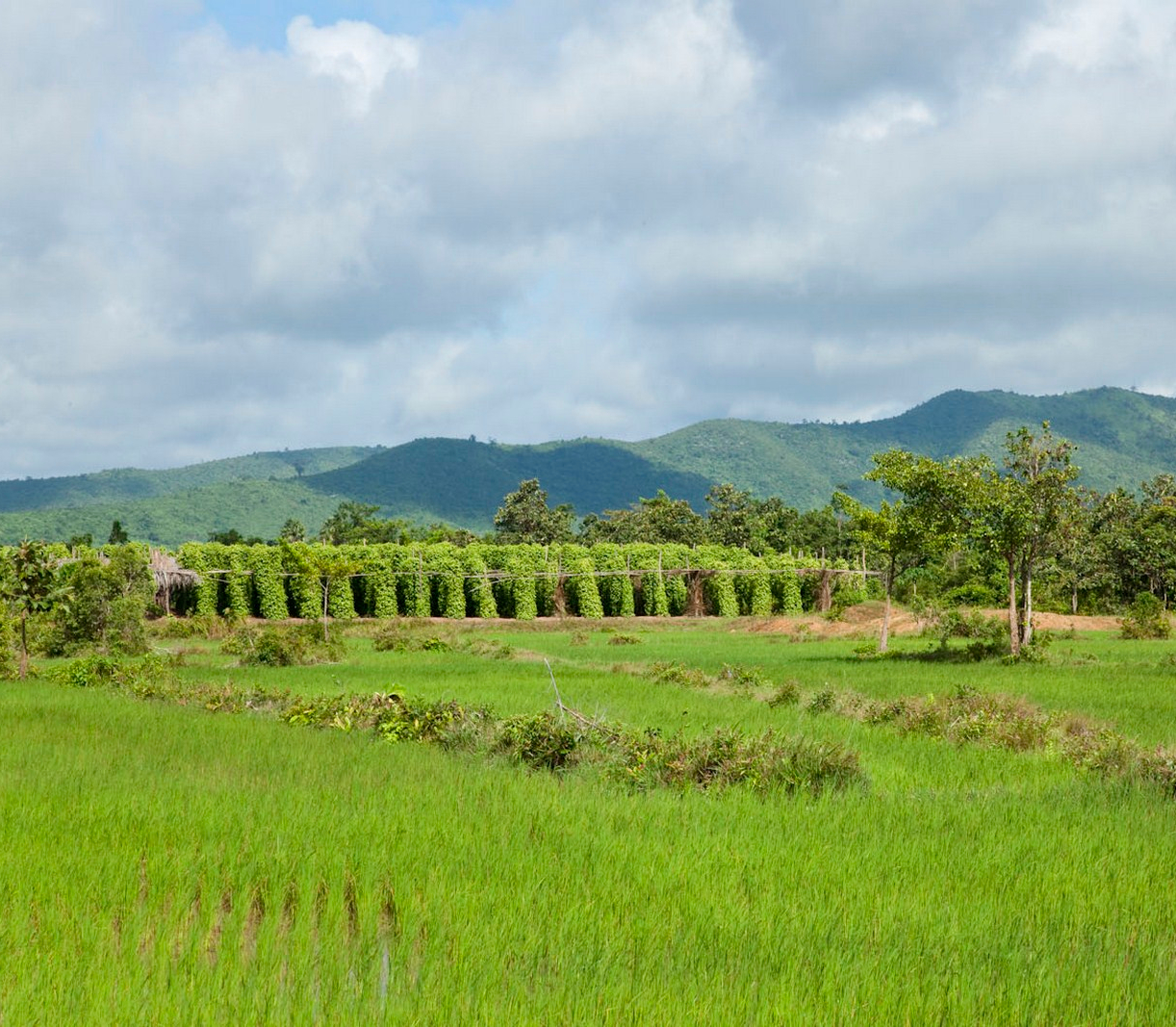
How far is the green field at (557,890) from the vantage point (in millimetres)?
4688

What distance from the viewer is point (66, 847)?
6.96 m

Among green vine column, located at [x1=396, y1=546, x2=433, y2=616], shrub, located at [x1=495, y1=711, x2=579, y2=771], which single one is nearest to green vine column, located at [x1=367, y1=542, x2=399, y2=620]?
green vine column, located at [x1=396, y1=546, x2=433, y2=616]

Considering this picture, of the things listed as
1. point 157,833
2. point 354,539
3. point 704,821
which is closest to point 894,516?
point 704,821

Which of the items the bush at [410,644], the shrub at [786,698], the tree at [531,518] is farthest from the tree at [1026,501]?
the tree at [531,518]

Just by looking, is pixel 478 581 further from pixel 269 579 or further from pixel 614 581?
pixel 269 579

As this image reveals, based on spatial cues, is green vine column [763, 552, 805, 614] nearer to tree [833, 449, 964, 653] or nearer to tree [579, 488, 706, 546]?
tree [579, 488, 706, 546]

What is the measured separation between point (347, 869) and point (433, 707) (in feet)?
22.7

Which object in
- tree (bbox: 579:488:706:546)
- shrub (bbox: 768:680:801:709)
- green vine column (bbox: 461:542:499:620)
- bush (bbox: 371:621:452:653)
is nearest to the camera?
shrub (bbox: 768:680:801:709)

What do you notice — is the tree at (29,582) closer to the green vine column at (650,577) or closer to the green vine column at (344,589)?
the green vine column at (344,589)

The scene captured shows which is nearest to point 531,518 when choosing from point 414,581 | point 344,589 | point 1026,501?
point 414,581

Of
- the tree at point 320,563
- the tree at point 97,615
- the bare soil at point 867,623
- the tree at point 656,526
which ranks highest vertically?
the tree at point 656,526

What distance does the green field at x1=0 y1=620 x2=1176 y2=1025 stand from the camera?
4.69m

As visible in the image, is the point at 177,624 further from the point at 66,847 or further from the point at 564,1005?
the point at 564,1005

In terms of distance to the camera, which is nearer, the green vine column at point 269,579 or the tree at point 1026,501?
the tree at point 1026,501
